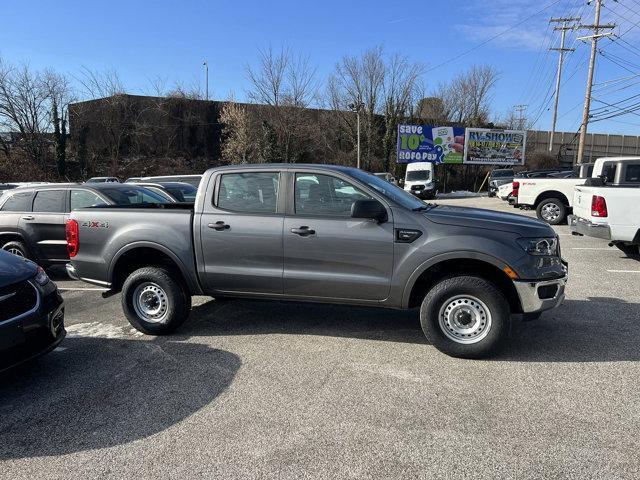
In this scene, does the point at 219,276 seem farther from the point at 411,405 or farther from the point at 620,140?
the point at 620,140

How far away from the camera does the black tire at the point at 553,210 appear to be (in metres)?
14.9

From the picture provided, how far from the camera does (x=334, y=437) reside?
322 cm

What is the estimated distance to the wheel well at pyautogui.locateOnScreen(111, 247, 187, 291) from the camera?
536 centimetres

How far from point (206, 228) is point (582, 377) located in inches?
152

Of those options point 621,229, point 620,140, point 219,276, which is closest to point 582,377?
point 219,276

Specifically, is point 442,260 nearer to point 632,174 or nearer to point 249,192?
point 249,192

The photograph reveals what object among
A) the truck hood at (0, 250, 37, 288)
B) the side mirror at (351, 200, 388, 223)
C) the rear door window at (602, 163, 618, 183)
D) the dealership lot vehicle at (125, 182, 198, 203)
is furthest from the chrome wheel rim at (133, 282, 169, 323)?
the rear door window at (602, 163, 618, 183)

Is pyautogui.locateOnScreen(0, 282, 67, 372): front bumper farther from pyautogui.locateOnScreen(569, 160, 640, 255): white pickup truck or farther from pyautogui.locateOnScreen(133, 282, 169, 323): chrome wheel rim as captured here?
pyautogui.locateOnScreen(569, 160, 640, 255): white pickup truck

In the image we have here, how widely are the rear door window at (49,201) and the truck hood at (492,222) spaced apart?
6.73 m

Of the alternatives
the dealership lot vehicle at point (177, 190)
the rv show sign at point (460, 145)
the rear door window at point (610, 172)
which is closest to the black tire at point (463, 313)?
the rear door window at point (610, 172)

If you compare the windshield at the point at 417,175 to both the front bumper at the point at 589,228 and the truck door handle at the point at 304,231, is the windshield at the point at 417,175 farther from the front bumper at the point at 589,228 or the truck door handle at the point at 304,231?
the truck door handle at the point at 304,231

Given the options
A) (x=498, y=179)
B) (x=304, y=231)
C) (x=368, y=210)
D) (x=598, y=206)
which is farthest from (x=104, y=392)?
(x=498, y=179)

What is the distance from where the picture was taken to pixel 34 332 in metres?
3.89

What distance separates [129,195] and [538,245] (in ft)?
22.7
